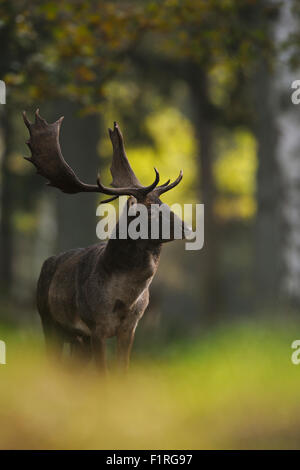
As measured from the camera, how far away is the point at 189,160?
86.2 feet

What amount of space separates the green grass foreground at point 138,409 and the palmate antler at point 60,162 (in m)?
0.78

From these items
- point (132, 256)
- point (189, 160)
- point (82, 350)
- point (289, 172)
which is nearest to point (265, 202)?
point (289, 172)

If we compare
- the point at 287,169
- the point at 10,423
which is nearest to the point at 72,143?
the point at 287,169

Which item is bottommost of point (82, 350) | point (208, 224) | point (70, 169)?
point (82, 350)

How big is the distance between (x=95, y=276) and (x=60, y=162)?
1.62 feet

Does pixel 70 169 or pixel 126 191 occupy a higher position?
pixel 70 169

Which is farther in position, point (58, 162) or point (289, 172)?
point (289, 172)

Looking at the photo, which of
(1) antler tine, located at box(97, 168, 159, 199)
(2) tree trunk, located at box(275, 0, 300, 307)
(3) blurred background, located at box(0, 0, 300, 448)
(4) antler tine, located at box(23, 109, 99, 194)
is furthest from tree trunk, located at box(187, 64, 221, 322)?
(1) antler tine, located at box(97, 168, 159, 199)

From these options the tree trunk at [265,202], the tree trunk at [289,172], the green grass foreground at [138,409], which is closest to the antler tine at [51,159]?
the green grass foreground at [138,409]

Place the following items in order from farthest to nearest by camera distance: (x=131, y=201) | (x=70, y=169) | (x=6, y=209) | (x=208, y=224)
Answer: (x=208, y=224) < (x=6, y=209) < (x=70, y=169) < (x=131, y=201)

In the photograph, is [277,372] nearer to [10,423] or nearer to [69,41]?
[10,423]

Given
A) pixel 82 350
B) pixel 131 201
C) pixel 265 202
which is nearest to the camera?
pixel 131 201

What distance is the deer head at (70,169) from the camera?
2.51 metres

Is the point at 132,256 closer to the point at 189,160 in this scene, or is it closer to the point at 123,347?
the point at 123,347
